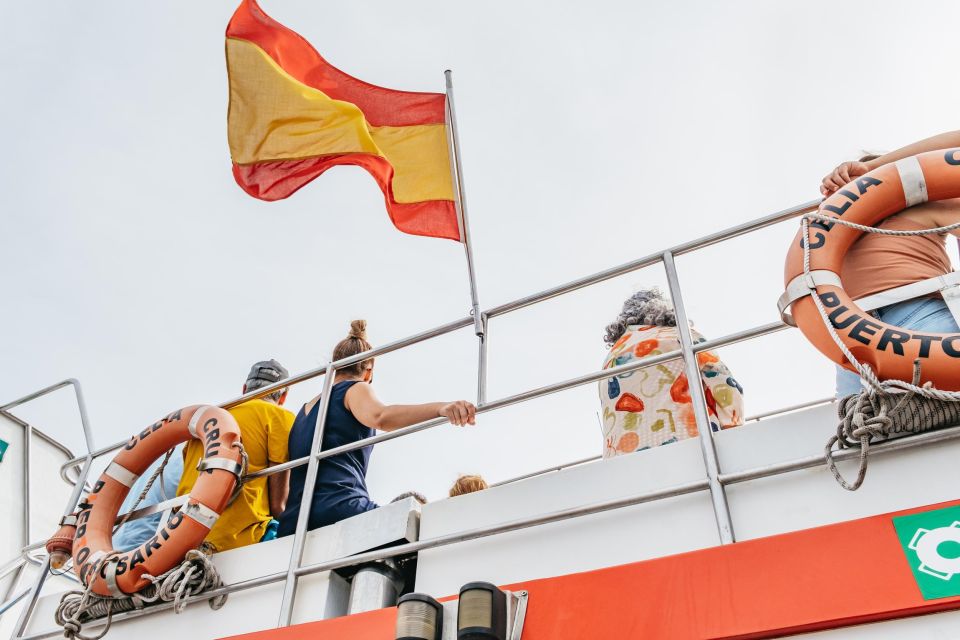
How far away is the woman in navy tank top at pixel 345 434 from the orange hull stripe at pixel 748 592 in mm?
927

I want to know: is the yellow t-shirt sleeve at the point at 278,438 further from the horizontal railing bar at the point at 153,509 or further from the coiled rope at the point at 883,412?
the coiled rope at the point at 883,412

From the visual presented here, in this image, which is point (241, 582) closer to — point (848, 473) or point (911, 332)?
point (848, 473)

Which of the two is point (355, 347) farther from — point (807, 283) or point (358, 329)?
point (807, 283)

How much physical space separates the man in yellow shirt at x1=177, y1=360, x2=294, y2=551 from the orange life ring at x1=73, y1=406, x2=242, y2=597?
0.40 feet

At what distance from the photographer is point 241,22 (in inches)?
158

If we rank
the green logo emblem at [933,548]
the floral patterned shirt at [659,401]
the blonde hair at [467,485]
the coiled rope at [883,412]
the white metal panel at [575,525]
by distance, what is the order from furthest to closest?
the blonde hair at [467,485]
the floral patterned shirt at [659,401]
the white metal panel at [575,525]
the coiled rope at [883,412]
the green logo emblem at [933,548]

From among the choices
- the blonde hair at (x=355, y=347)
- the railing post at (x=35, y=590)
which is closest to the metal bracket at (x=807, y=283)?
the blonde hair at (x=355, y=347)

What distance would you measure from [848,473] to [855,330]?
12.5 inches

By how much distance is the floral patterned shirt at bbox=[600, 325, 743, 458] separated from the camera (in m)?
2.63

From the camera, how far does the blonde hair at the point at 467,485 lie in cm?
335

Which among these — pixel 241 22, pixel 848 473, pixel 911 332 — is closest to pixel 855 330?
pixel 911 332

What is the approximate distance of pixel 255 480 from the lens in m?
3.07

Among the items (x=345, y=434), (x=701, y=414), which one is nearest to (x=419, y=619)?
(x=701, y=414)

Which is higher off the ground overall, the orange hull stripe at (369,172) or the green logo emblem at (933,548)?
the orange hull stripe at (369,172)
